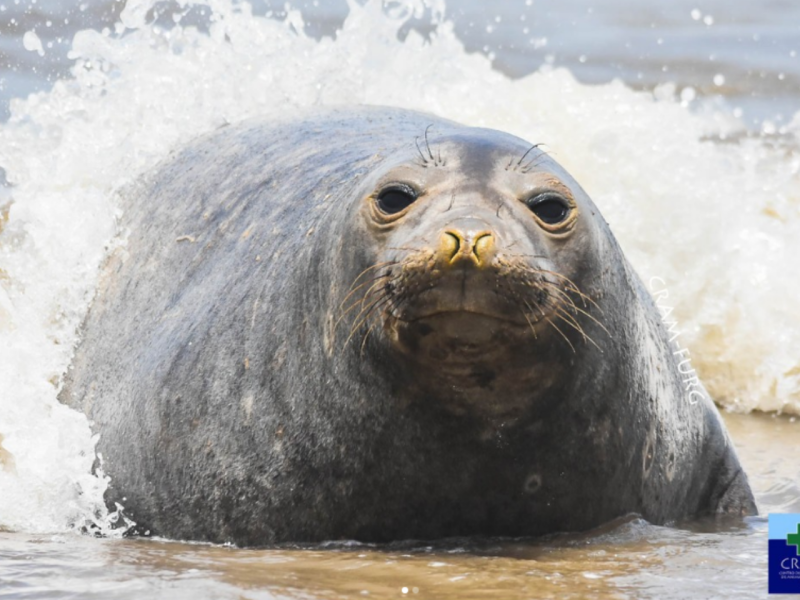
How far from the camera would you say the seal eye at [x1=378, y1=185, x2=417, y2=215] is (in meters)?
4.70

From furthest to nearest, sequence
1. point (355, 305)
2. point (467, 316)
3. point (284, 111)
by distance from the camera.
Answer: point (284, 111)
point (355, 305)
point (467, 316)

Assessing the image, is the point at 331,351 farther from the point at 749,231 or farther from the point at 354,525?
the point at 749,231

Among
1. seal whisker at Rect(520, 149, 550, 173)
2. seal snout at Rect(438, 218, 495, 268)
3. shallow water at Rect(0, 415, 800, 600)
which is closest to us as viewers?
seal snout at Rect(438, 218, 495, 268)

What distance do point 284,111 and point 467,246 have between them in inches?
141

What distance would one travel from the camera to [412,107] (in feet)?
34.2

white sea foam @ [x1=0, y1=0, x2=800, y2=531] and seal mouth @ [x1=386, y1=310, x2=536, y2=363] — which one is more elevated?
white sea foam @ [x1=0, y1=0, x2=800, y2=531]

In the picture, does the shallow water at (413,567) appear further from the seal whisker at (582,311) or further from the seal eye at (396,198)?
the seal eye at (396,198)

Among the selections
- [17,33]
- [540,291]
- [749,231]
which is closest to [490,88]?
[749,231]

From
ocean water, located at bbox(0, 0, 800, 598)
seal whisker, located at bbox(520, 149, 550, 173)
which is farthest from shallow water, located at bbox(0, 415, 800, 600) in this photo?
seal whisker, located at bbox(520, 149, 550, 173)

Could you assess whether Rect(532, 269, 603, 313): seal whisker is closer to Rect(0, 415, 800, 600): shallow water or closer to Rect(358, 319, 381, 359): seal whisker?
Rect(358, 319, 381, 359): seal whisker

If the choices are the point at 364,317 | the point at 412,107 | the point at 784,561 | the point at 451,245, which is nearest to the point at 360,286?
the point at 364,317

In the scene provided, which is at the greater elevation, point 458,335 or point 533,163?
point 533,163

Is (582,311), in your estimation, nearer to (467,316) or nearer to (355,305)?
(467,316)

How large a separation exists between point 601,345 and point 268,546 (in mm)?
1279
